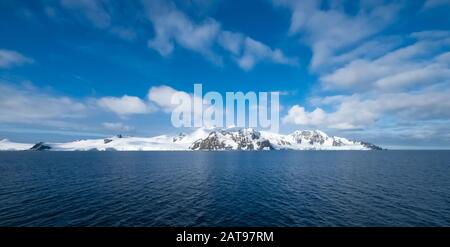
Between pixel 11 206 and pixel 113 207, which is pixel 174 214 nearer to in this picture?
pixel 113 207

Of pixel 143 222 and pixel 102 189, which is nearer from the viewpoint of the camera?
pixel 143 222

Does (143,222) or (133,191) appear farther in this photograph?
(133,191)

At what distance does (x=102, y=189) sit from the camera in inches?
2702

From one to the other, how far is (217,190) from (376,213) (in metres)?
39.3

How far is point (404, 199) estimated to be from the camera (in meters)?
58.1

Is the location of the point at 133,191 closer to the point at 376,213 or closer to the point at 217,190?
the point at 217,190
